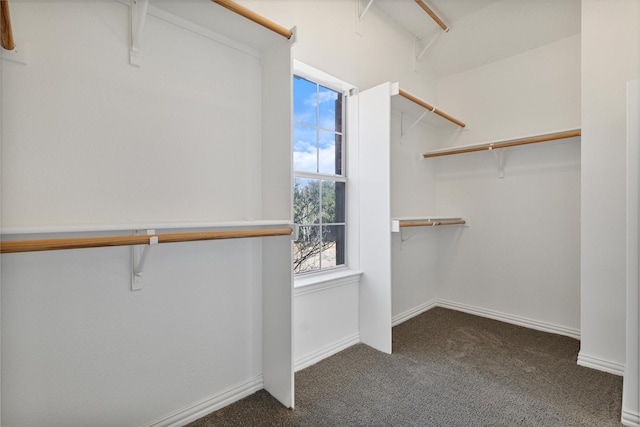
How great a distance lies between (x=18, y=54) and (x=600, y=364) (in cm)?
353

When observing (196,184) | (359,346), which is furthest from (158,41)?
(359,346)

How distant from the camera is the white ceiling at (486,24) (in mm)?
2592

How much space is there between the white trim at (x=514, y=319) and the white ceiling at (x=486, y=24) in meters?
2.52

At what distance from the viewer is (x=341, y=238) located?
100 inches

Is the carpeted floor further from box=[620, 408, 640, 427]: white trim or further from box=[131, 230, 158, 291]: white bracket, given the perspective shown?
box=[131, 230, 158, 291]: white bracket

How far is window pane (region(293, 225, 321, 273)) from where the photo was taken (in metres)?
2.24

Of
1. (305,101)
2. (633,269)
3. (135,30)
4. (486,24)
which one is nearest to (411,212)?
(305,101)

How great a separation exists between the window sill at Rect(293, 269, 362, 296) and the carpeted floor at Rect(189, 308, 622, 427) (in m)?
0.52

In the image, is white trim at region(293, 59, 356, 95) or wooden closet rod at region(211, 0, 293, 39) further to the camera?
white trim at region(293, 59, 356, 95)

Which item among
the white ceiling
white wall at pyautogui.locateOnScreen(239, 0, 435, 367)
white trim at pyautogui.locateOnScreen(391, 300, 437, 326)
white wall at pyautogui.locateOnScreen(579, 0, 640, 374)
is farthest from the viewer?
white trim at pyautogui.locateOnScreen(391, 300, 437, 326)

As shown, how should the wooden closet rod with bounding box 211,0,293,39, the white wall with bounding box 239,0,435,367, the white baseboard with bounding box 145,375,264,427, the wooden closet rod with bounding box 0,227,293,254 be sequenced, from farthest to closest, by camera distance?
1. the white wall with bounding box 239,0,435,367
2. the white baseboard with bounding box 145,375,264,427
3. the wooden closet rod with bounding box 211,0,293,39
4. the wooden closet rod with bounding box 0,227,293,254

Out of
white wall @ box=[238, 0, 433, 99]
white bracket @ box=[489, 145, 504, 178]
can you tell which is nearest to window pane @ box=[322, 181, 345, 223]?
white wall @ box=[238, 0, 433, 99]

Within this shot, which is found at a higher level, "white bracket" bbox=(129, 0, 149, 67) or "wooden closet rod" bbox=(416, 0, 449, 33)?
"wooden closet rod" bbox=(416, 0, 449, 33)

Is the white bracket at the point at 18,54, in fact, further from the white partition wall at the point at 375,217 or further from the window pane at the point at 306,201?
the white partition wall at the point at 375,217
